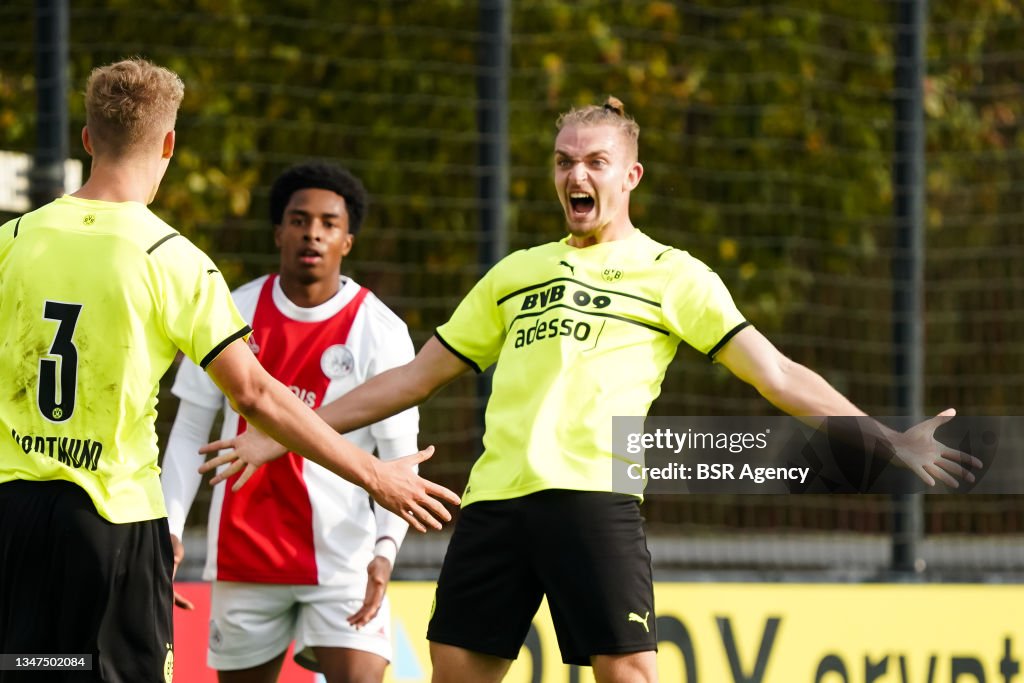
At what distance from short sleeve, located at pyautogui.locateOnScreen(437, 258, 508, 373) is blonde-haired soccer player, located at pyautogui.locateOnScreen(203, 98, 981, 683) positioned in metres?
0.09

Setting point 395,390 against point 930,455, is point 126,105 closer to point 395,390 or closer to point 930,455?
point 395,390

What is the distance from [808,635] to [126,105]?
3740 mm

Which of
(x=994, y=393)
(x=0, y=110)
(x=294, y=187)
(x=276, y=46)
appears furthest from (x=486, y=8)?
(x=994, y=393)

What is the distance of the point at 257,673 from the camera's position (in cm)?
499

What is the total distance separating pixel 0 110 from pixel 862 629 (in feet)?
18.4

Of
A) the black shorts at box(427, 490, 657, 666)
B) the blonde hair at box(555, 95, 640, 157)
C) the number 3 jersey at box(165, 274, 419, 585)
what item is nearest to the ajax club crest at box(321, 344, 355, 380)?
the number 3 jersey at box(165, 274, 419, 585)

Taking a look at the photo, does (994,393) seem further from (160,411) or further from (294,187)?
(294,187)

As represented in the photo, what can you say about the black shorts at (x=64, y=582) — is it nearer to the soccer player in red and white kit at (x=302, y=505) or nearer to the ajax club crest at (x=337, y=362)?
the soccer player in red and white kit at (x=302, y=505)

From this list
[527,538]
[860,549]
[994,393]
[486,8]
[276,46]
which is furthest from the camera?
[994,393]

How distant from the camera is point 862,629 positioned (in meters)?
6.22

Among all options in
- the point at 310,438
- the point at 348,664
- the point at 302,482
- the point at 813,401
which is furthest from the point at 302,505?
the point at 813,401

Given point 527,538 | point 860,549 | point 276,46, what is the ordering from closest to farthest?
point 527,538 → point 860,549 → point 276,46

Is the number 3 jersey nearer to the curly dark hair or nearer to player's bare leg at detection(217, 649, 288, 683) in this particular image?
player's bare leg at detection(217, 649, 288, 683)

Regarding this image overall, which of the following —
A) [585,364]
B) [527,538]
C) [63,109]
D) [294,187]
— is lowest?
[527,538]
